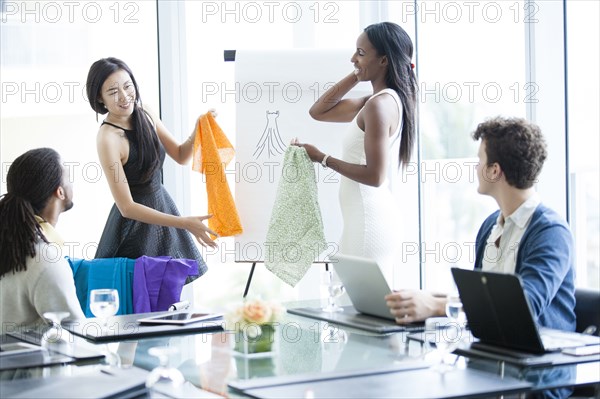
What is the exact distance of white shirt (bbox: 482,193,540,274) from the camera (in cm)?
247

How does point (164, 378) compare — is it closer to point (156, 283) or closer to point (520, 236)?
point (520, 236)

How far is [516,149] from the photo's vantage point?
2.54 metres

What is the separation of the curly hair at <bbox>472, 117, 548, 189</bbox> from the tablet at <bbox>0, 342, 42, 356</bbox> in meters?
1.38

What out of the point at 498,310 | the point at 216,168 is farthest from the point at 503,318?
the point at 216,168

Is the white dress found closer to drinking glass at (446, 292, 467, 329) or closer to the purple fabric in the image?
the purple fabric

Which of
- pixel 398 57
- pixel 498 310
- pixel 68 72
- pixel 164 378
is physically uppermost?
pixel 68 72

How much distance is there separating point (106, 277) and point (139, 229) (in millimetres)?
398

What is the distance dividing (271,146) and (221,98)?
1.01 meters

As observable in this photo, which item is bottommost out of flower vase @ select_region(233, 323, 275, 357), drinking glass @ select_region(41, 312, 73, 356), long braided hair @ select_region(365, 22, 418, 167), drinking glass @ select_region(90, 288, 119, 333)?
drinking glass @ select_region(41, 312, 73, 356)

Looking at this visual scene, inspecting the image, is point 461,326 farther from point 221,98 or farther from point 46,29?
point 46,29

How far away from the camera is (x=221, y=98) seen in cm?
499

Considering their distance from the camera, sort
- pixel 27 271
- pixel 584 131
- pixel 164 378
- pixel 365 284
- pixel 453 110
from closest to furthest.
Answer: pixel 164 378
pixel 365 284
pixel 27 271
pixel 584 131
pixel 453 110

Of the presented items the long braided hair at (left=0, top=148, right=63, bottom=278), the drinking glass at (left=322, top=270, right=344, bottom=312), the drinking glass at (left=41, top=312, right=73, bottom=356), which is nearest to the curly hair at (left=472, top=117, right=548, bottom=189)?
the drinking glass at (left=322, top=270, right=344, bottom=312)

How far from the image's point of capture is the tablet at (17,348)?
2.12m
